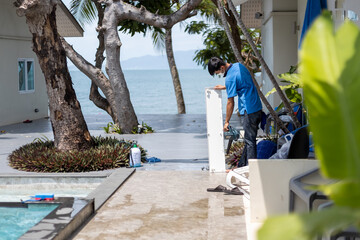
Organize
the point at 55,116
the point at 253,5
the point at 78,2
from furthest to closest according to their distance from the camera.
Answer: the point at 78,2
the point at 253,5
the point at 55,116

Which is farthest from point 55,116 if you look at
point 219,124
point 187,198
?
point 187,198

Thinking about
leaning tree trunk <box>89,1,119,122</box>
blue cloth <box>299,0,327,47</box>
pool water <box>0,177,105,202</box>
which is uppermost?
blue cloth <box>299,0,327,47</box>

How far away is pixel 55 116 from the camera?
9.70 m

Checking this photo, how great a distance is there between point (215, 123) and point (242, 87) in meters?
0.82

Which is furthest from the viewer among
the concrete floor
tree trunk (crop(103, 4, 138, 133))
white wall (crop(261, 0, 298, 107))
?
tree trunk (crop(103, 4, 138, 133))

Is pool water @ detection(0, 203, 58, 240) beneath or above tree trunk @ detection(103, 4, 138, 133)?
beneath

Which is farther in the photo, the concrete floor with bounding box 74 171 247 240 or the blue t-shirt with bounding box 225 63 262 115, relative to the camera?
the blue t-shirt with bounding box 225 63 262 115

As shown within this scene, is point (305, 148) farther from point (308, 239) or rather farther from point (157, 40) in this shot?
point (157, 40)

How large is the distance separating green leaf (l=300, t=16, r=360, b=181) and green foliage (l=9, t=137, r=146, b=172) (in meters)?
8.24

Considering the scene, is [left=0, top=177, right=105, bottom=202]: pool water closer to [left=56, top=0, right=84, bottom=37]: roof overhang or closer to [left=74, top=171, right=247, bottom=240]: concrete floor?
[left=74, top=171, right=247, bottom=240]: concrete floor

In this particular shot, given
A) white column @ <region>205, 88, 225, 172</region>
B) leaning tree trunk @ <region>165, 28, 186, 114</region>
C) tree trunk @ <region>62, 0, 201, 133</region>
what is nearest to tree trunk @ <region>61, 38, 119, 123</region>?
tree trunk @ <region>62, 0, 201, 133</region>

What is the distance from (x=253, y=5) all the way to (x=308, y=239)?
1952 centimetres

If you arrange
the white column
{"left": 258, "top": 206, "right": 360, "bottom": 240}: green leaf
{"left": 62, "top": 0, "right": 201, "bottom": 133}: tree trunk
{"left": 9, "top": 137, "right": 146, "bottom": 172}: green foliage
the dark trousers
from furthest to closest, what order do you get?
{"left": 62, "top": 0, "right": 201, "bottom": 133}: tree trunk, {"left": 9, "top": 137, "right": 146, "bottom": 172}: green foliage, the white column, the dark trousers, {"left": 258, "top": 206, "right": 360, "bottom": 240}: green leaf

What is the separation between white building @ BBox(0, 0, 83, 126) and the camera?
17.0 meters
